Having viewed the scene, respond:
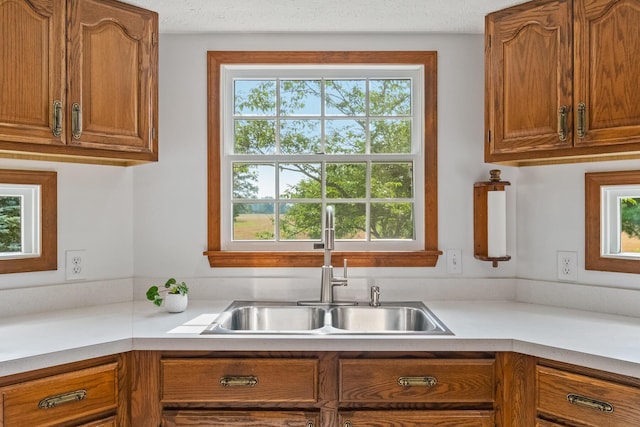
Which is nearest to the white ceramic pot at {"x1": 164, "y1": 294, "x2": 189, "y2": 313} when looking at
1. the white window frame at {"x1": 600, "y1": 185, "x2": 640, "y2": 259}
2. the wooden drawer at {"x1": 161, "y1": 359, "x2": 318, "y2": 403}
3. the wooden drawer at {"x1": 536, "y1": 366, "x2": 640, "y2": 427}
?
the wooden drawer at {"x1": 161, "y1": 359, "x2": 318, "y2": 403}

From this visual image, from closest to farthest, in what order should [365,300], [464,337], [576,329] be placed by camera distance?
[464,337]
[576,329]
[365,300]

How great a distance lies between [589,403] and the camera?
138 cm

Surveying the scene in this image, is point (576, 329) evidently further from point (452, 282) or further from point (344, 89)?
point (344, 89)

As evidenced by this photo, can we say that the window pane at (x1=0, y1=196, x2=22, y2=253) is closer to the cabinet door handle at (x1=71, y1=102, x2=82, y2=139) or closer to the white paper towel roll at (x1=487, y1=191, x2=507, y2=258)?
the cabinet door handle at (x1=71, y1=102, x2=82, y2=139)

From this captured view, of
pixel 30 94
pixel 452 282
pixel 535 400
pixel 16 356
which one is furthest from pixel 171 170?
pixel 535 400

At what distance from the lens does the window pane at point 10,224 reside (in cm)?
198

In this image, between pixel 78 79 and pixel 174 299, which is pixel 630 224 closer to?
pixel 174 299

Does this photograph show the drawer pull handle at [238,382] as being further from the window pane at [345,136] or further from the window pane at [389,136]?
the window pane at [389,136]

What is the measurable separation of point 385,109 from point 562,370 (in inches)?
57.7

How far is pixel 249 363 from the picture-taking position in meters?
1.56

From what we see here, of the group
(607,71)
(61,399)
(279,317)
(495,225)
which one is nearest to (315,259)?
(279,317)

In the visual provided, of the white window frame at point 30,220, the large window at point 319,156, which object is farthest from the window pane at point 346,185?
the white window frame at point 30,220

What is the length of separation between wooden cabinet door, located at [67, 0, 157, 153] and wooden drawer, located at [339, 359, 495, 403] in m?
1.29

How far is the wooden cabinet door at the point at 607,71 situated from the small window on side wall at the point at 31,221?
2.27 metres
